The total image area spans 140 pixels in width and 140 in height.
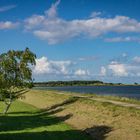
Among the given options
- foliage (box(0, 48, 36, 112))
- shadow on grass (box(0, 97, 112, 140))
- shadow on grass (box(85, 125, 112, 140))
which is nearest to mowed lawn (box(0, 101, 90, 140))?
shadow on grass (box(0, 97, 112, 140))

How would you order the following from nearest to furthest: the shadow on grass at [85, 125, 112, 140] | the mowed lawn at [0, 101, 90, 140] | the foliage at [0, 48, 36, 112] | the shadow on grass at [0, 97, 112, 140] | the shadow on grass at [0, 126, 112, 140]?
the shadow on grass at [85, 125, 112, 140], the shadow on grass at [0, 126, 112, 140], the shadow on grass at [0, 97, 112, 140], the mowed lawn at [0, 101, 90, 140], the foliage at [0, 48, 36, 112]

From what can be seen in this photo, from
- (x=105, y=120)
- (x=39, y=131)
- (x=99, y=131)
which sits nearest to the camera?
(x=99, y=131)

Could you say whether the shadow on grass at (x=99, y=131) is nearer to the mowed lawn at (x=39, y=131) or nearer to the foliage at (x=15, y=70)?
the mowed lawn at (x=39, y=131)

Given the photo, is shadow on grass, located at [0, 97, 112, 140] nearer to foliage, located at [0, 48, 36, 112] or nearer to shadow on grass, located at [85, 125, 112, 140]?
shadow on grass, located at [85, 125, 112, 140]

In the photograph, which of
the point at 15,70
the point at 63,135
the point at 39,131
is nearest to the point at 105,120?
the point at 63,135

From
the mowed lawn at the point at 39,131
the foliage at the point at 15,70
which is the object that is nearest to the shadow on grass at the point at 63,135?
the mowed lawn at the point at 39,131

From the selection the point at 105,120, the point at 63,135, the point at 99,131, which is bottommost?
the point at 63,135

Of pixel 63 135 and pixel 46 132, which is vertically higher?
pixel 46 132

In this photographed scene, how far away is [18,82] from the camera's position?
58938 mm

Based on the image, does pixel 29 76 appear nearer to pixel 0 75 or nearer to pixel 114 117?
pixel 0 75

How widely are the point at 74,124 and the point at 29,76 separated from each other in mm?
17098

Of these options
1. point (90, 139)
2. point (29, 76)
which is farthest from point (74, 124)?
point (29, 76)

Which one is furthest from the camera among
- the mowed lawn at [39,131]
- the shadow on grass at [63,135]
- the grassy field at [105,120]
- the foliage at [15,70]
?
the foliage at [15,70]

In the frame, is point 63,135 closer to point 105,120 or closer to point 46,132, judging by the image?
point 46,132
